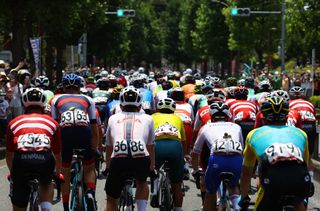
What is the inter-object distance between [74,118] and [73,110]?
13 centimetres

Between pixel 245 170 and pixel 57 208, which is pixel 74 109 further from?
pixel 245 170

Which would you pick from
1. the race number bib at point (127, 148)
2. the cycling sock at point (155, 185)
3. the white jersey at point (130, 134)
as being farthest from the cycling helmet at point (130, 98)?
the cycling sock at point (155, 185)

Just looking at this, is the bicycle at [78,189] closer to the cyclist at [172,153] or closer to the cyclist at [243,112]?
the cyclist at [172,153]

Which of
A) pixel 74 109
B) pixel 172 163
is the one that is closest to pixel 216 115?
pixel 172 163

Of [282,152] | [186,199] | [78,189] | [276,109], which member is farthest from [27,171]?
[186,199]

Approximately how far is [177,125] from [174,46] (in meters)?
126

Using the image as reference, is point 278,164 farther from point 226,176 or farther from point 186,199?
point 186,199

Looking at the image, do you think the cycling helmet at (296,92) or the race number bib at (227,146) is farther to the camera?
the cycling helmet at (296,92)

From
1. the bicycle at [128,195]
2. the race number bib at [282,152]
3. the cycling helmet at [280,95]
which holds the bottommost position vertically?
the bicycle at [128,195]

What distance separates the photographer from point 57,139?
26.3ft

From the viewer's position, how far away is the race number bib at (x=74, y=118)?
9852 mm

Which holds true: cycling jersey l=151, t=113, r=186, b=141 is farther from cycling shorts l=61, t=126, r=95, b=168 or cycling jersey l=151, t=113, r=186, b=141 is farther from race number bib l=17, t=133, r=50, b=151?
race number bib l=17, t=133, r=50, b=151

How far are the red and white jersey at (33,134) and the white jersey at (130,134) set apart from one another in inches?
24.6

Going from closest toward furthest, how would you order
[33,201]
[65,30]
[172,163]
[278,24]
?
1. [33,201]
2. [172,163]
3. [65,30]
4. [278,24]
